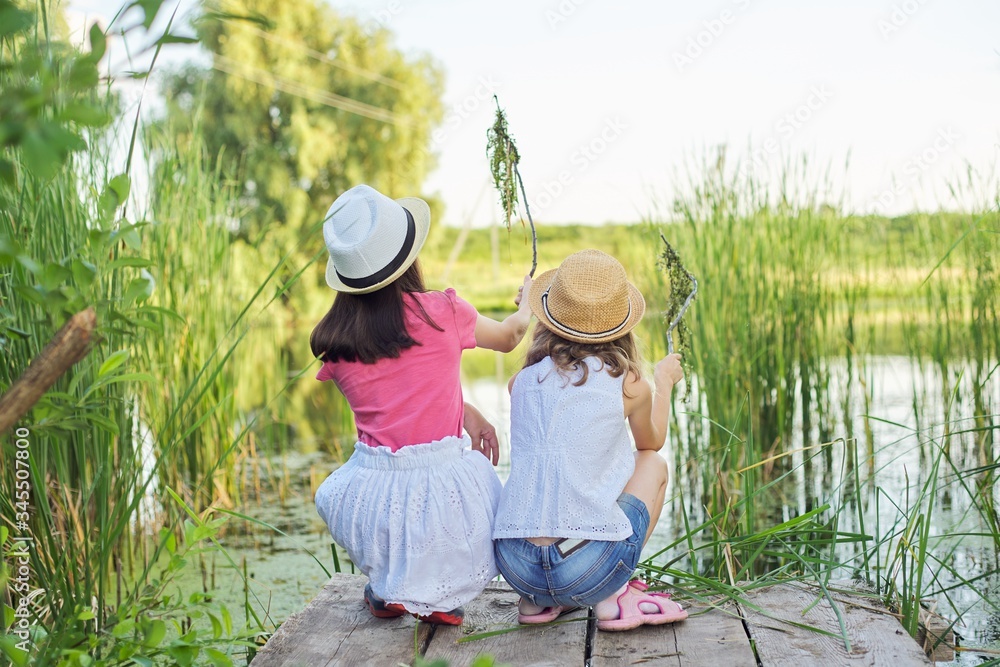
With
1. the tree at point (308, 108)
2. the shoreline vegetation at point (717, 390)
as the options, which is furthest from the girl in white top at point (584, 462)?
the tree at point (308, 108)

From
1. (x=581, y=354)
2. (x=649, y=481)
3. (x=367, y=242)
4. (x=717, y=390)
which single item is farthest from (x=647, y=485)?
(x=717, y=390)

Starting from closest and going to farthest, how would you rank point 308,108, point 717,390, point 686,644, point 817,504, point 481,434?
point 686,644, point 481,434, point 817,504, point 717,390, point 308,108

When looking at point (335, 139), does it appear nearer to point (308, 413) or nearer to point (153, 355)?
point (308, 413)

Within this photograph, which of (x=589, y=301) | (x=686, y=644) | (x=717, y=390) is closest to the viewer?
(x=686, y=644)

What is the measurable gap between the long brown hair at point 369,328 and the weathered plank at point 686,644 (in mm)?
771

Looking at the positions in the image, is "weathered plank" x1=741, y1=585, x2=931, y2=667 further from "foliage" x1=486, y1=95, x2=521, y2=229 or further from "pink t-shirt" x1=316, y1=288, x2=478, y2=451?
"foliage" x1=486, y1=95, x2=521, y2=229

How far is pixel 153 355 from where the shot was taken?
3402mm

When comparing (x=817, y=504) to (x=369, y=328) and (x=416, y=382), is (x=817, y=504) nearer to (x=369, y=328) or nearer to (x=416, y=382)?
(x=416, y=382)

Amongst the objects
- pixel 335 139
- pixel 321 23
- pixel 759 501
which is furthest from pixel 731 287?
pixel 321 23

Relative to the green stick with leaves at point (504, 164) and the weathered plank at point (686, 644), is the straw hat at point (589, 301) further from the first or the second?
the weathered plank at point (686, 644)

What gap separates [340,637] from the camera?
1931 mm

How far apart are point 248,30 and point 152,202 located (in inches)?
531

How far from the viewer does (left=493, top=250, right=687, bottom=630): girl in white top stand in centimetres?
188

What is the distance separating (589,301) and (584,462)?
341 mm
